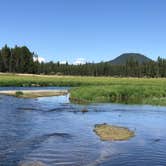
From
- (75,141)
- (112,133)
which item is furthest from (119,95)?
(75,141)

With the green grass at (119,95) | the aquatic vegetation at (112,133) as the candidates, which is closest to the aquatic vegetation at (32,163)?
the aquatic vegetation at (112,133)

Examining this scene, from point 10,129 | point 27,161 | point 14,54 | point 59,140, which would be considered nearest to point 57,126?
point 10,129

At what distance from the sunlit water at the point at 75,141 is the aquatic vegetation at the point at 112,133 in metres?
0.53

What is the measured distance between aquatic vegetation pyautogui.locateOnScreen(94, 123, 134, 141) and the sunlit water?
53cm

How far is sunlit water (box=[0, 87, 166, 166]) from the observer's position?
2250 centimetres

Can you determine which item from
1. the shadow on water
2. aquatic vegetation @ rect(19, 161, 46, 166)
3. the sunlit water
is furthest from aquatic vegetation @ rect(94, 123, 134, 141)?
aquatic vegetation @ rect(19, 161, 46, 166)

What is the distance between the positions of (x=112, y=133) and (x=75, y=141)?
4129mm

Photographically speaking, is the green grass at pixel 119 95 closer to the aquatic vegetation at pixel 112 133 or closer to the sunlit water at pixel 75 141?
the sunlit water at pixel 75 141

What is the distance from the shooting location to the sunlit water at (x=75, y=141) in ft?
73.8

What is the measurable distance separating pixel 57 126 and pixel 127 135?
7.26 meters

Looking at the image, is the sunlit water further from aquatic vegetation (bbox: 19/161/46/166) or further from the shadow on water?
aquatic vegetation (bbox: 19/161/46/166)

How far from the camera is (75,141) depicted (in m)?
28.1

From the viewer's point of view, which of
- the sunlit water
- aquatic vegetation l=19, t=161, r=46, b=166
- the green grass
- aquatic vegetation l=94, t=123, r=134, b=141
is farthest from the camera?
the green grass

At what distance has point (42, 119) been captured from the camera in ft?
132
